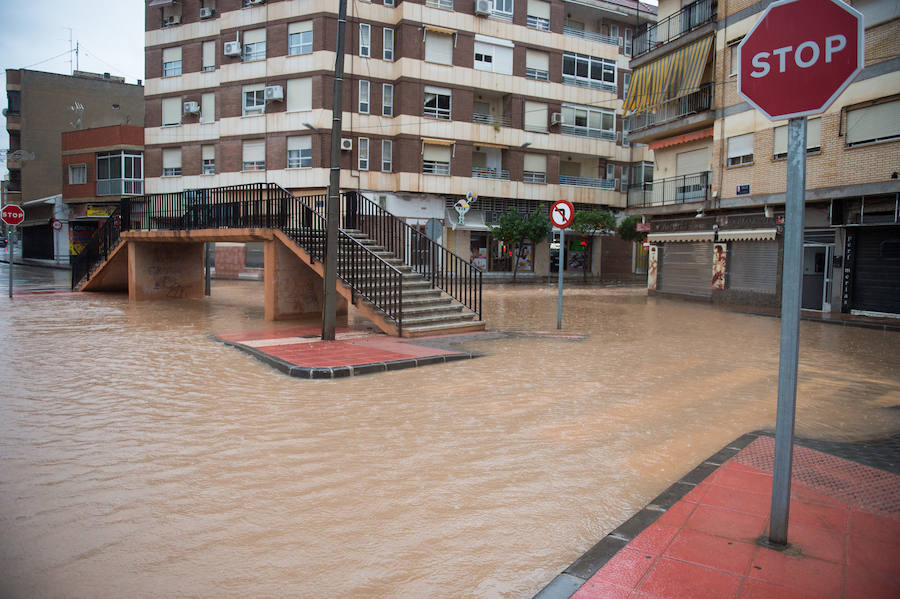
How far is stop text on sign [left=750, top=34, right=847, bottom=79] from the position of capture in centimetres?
308

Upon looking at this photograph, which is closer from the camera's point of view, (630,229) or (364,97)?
(364,97)

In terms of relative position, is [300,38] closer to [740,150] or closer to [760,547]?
[740,150]

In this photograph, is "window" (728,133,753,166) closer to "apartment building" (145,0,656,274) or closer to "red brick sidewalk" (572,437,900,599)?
"apartment building" (145,0,656,274)

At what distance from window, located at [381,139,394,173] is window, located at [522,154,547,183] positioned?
813cm

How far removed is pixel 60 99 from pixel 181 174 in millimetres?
19349

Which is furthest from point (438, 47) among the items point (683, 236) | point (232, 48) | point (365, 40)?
point (683, 236)

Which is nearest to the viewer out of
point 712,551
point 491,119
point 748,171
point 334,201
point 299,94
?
point 712,551

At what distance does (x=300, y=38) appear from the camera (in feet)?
105

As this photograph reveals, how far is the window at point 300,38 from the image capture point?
31.8 m

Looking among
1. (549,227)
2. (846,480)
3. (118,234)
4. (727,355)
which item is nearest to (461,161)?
(549,227)

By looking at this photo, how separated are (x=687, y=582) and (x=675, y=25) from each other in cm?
2803

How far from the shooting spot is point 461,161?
34500mm

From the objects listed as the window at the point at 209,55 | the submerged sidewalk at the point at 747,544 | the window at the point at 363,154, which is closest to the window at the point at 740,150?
the window at the point at 363,154

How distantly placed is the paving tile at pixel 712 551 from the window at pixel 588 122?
119 feet
